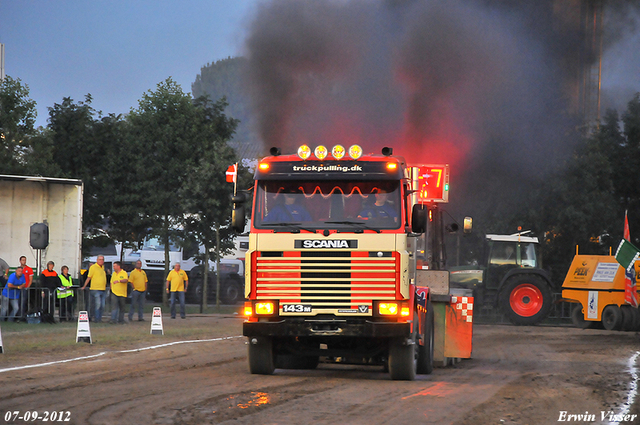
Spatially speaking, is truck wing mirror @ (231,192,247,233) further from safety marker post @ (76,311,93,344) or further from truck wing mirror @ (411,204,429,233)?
safety marker post @ (76,311,93,344)

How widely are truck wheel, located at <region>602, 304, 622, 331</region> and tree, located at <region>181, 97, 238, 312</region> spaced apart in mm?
13408

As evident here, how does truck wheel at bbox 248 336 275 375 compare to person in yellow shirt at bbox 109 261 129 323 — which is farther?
person in yellow shirt at bbox 109 261 129 323

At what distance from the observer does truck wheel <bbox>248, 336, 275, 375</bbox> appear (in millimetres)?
11500

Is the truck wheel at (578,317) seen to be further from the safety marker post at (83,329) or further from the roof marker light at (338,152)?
the roof marker light at (338,152)

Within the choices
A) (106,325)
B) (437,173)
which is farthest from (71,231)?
(437,173)

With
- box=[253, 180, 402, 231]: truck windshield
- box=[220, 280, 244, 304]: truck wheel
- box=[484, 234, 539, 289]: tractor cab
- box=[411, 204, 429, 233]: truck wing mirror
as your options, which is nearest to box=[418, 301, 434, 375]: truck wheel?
box=[411, 204, 429, 233]: truck wing mirror

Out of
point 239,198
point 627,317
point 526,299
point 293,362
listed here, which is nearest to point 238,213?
point 239,198

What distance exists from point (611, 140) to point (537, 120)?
46.5 feet

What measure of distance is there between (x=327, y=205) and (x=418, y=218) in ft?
3.91

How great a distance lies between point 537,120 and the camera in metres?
24.0

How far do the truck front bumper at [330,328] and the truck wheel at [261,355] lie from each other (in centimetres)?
48

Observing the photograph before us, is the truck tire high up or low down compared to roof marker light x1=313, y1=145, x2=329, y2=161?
down

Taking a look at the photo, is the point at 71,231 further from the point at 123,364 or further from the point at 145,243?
the point at 145,243

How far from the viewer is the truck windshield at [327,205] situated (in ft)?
36.0
